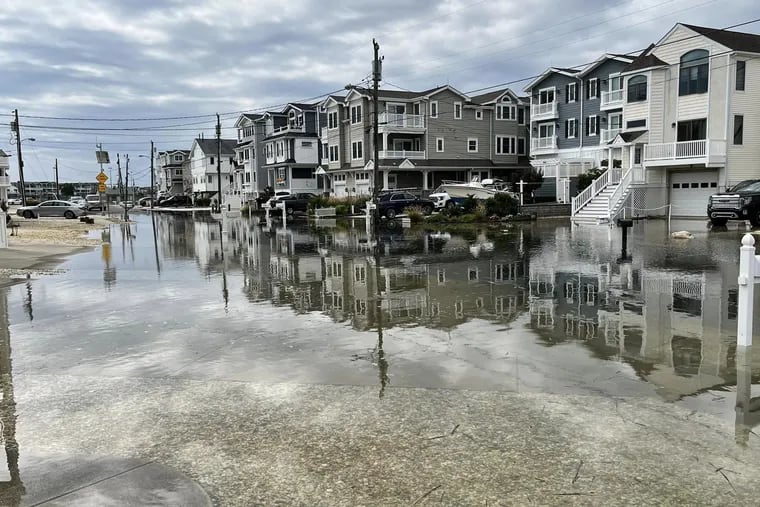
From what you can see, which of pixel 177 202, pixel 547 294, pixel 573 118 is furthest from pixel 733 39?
pixel 177 202

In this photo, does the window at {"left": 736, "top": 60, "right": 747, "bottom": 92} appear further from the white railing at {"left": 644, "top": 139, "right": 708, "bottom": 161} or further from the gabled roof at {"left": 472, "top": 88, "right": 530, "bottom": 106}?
the gabled roof at {"left": 472, "top": 88, "right": 530, "bottom": 106}

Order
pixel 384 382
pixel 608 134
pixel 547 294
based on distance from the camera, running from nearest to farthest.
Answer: pixel 384 382
pixel 547 294
pixel 608 134

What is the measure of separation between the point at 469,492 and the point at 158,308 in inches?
329

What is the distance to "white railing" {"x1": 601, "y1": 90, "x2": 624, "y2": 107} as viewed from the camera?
4688cm

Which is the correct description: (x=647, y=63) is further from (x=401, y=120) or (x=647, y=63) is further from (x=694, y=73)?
(x=401, y=120)

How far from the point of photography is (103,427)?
5.32m

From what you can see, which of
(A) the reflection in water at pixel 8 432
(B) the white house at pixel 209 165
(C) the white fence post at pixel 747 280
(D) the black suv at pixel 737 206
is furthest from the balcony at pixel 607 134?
(B) the white house at pixel 209 165

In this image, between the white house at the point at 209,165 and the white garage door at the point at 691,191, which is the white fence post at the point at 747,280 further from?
the white house at the point at 209,165

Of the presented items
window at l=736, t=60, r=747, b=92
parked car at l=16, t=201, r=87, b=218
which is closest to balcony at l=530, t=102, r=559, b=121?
window at l=736, t=60, r=747, b=92

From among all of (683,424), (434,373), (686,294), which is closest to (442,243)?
(686,294)

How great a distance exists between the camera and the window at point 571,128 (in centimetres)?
5206

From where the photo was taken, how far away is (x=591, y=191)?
36.7 m

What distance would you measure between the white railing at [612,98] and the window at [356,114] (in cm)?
2279

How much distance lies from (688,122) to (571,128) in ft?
55.5
